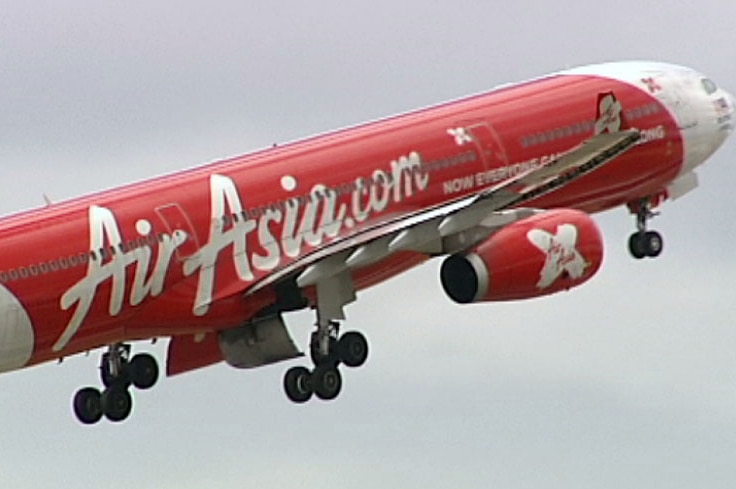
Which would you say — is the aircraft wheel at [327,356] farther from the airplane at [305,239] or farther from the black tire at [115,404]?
the black tire at [115,404]

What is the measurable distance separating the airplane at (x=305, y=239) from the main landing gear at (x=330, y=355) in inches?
1.3

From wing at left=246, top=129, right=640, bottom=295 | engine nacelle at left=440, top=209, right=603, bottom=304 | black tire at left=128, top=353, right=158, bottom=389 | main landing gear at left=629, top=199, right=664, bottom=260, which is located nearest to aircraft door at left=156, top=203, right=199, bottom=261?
wing at left=246, top=129, right=640, bottom=295

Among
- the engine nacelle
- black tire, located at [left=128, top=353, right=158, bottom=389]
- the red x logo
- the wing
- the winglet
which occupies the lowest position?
black tire, located at [left=128, top=353, right=158, bottom=389]

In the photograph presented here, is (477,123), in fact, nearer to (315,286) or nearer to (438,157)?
(438,157)

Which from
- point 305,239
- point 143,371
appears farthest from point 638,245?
point 143,371

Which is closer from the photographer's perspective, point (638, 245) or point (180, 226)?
point (180, 226)

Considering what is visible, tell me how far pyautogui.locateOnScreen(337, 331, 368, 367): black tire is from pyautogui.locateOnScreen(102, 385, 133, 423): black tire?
5992mm

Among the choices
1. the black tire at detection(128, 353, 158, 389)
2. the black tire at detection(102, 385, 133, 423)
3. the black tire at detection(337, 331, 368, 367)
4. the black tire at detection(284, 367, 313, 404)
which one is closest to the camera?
the black tire at detection(337, 331, 368, 367)

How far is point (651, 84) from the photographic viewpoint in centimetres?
7450

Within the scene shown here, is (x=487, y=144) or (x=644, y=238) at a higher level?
(x=487, y=144)

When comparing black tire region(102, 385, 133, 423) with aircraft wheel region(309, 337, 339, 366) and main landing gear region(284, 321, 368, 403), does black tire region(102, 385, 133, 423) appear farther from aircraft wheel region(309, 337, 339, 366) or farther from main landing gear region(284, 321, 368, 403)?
aircraft wheel region(309, 337, 339, 366)

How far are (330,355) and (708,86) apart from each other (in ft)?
54.1

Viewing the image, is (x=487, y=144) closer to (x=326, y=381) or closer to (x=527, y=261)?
(x=527, y=261)

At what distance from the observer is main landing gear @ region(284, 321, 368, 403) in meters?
65.8
